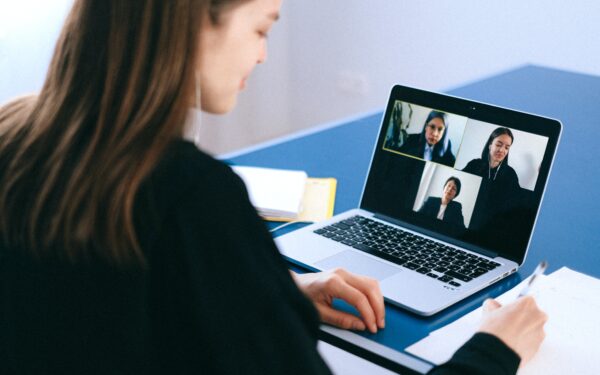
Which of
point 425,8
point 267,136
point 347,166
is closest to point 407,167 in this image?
point 347,166

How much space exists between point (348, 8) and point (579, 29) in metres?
1.05

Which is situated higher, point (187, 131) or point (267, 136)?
point (187, 131)

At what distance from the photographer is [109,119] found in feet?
2.68

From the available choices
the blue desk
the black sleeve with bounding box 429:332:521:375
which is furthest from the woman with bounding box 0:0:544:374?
the blue desk

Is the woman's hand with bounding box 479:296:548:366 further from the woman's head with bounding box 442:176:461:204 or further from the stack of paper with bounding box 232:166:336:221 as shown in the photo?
the stack of paper with bounding box 232:166:336:221

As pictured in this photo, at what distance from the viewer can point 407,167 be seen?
1.38m

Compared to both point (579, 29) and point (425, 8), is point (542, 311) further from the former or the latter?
point (425, 8)

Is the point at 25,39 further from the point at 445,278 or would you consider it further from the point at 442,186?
the point at 445,278

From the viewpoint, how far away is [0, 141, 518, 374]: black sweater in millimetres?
783

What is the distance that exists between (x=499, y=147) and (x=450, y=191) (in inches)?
4.2

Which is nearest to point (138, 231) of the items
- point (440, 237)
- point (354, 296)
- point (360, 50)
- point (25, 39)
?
point (354, 296)

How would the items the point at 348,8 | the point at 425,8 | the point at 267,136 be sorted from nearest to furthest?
the point at 425,8 → the point at 348,8 → the point at 267,136

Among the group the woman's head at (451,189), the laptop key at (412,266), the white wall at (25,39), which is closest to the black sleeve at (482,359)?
the laptop key at (412,266)

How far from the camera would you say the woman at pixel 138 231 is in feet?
2.57
